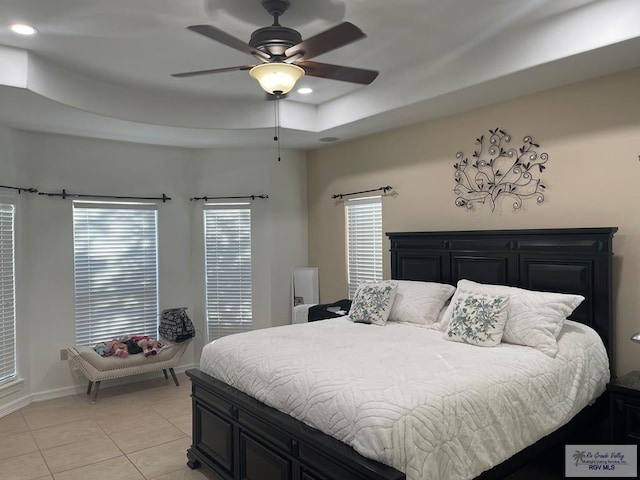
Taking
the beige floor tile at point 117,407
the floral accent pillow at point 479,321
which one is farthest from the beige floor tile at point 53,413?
the floral accent pillow at point 479,321

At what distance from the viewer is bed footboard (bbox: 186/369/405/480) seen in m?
2.05

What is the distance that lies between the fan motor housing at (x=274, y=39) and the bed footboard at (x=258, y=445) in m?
1.92

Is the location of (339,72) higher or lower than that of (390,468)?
higher

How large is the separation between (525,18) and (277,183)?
3259mm

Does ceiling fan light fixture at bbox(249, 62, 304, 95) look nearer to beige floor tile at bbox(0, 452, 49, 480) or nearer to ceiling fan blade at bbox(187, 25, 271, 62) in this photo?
ceiling fan blade at bbox(187, 25, 271, 62)

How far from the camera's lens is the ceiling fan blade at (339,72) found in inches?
104

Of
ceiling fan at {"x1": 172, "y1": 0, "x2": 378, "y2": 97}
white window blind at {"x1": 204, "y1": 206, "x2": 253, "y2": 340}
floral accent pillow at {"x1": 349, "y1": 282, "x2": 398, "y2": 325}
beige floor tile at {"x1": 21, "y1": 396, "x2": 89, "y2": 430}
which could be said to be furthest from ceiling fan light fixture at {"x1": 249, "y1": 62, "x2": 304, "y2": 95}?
beige floor tile at {"x1": 21, "y1": 396, "x2": 89, "y2": 430}

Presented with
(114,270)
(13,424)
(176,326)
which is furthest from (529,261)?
(13,424)

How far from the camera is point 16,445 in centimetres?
366

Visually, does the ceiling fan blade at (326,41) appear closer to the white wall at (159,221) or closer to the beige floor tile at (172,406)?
the white wall at (159,221)

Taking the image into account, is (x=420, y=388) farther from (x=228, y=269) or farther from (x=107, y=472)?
(x=228, y=269)

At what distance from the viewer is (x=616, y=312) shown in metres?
3.22

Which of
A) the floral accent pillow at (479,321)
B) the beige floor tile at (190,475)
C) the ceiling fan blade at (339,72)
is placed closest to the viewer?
the ceiling fan blade at (339,72)

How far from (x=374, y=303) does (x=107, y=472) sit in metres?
2.23
